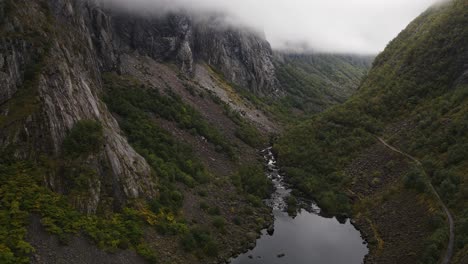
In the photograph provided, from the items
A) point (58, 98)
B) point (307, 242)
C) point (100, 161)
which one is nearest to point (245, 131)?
point (307, 242)

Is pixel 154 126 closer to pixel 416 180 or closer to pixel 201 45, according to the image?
pixel 416 180

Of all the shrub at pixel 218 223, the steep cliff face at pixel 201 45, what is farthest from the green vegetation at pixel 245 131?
the shrub at pixel 218 223

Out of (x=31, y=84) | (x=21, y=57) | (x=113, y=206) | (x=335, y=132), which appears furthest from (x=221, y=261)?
(x=335, y=132)

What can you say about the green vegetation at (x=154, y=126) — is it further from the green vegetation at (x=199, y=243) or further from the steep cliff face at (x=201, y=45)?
the steep cliff face at (x=201, y=45)

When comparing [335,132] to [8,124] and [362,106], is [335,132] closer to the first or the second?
[362,106]

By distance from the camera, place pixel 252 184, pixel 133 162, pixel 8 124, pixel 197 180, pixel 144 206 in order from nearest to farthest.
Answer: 1. pixel 8 124
2. pixel 144 206
3. pixel 133 162
4. pixel 197 180
5. pixel 252 184

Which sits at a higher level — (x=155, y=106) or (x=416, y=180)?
(x=155, y=106)
